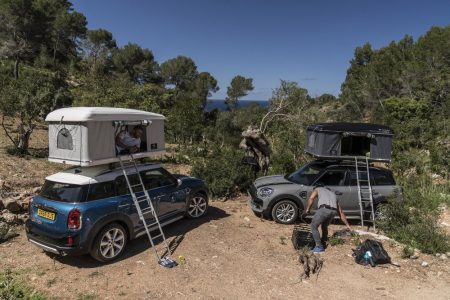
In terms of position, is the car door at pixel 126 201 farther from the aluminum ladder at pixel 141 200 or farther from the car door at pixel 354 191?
the car door at pixel 354 191

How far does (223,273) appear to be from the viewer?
654 cm

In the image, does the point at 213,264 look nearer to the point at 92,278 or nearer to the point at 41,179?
the point at 92,278

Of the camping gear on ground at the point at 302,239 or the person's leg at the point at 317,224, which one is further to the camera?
the camping gear on ground at the point at 302,239

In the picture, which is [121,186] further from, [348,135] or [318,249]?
[348,135]

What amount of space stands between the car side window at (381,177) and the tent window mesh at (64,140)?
753cm

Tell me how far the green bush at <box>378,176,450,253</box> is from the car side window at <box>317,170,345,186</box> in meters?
1.24

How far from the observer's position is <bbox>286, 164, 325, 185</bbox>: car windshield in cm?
955

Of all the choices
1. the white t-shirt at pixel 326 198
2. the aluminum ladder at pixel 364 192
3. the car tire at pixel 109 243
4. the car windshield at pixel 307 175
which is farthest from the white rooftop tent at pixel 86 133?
the aluminum ladder at pixel 364 192

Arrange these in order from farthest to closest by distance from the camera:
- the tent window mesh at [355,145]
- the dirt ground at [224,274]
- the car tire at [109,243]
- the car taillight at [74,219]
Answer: the tent window mesh at [355,145], the car tire at [109,243], the car taillight at [74,219], the dirt ground at [224,274]

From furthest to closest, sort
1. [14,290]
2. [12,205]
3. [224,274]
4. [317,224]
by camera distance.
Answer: [12,205]
[317,224]
[224,274]
[14,290]

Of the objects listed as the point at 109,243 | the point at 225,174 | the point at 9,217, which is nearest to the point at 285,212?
the point at 225,174

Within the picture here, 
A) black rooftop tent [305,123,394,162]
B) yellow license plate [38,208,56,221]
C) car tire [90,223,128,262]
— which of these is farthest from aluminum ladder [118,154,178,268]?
black rooftop tent [305,123,394,162]

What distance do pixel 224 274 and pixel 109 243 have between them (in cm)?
228

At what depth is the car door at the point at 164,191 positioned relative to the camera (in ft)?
26.0
